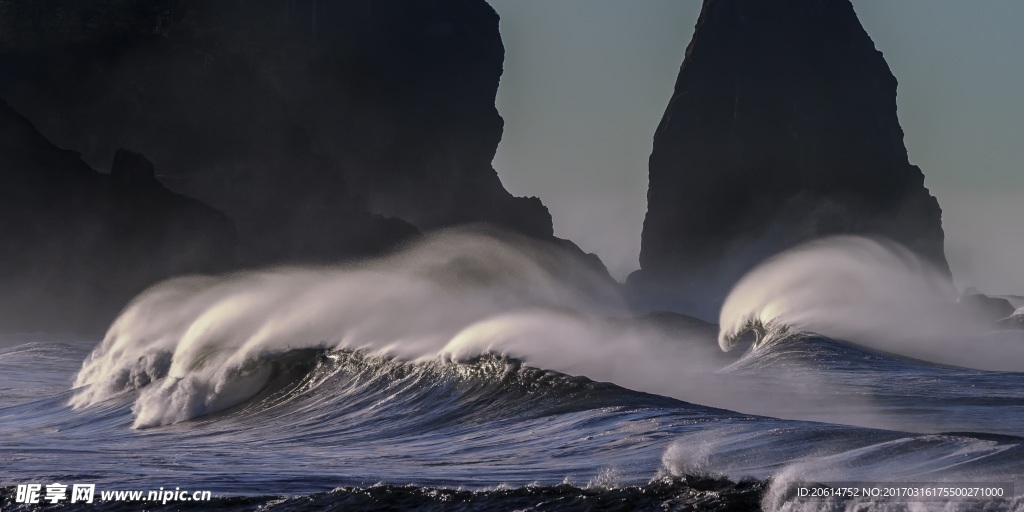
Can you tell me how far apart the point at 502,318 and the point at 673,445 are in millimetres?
10867

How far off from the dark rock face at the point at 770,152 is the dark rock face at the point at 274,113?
13187 mm

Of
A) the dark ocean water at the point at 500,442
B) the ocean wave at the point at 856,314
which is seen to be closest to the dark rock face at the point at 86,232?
the ocean wave at the point at 856,314

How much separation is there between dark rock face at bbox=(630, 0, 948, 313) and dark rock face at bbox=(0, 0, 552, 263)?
1319 cm

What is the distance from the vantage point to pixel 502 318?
76.2ft

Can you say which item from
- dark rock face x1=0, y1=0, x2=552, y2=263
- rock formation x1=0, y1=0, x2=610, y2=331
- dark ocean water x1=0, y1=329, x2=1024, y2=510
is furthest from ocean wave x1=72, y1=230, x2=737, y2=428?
dark rock face x1=0, y1=0, x2=552, y2=263

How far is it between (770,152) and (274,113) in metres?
39.5

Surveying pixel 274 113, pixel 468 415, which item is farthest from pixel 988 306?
pixel 468 415

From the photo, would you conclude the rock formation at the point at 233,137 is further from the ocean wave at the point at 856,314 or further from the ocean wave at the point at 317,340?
the ocean wave at the point at 317,340

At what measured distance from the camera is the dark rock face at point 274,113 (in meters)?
84.8

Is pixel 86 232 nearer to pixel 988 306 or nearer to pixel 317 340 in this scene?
pixel 988 306

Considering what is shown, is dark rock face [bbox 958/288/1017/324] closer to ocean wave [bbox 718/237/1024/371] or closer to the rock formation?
ocean wave [bbox 718/237/1024/371]

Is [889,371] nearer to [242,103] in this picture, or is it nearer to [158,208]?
[158,208]

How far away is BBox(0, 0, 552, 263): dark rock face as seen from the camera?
278 feet

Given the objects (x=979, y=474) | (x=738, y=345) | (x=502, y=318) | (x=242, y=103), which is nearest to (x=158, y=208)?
(x=242, y=103)
